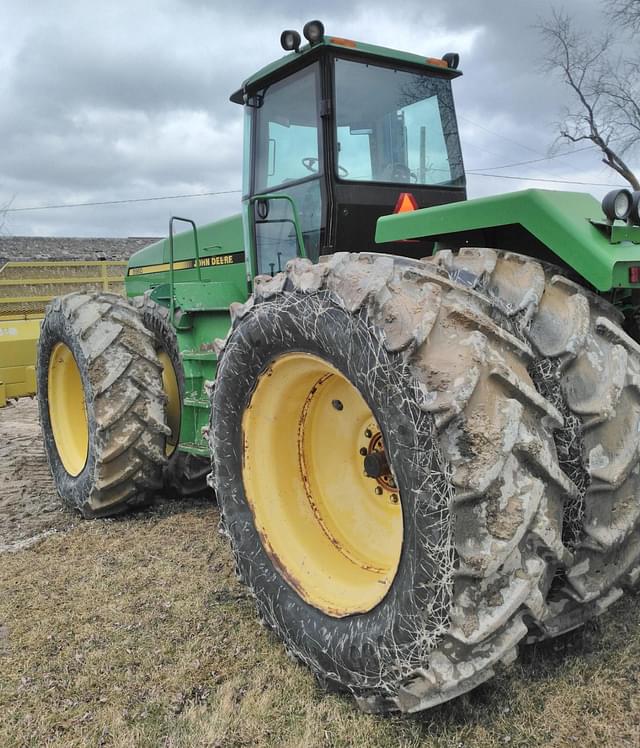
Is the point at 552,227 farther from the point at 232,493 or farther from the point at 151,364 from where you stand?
the point at 151,364

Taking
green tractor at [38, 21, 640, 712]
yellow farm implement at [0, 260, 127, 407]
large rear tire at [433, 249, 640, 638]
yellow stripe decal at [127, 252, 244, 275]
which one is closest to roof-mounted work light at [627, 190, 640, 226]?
green tractor at [38, 21, 640, 712]

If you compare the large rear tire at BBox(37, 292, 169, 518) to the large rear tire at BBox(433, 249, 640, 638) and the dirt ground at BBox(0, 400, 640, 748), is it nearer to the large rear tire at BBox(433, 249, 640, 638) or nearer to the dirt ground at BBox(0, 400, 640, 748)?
the dirt ground at BBox(0, 400, 640, 748)

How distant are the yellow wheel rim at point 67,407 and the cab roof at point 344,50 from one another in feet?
7.18

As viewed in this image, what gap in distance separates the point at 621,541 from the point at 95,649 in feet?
6.49

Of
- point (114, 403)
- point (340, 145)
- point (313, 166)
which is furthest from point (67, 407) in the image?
point (340, 145)

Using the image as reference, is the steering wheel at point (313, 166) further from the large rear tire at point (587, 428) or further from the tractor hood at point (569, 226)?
the large rear tire at point (587, 428)

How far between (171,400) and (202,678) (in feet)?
8.08

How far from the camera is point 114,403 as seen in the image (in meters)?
4.12

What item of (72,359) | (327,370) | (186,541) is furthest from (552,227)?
(72,359)

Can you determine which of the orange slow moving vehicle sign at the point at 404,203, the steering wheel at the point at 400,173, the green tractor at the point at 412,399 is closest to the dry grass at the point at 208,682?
the green tractor at the point at 412,399

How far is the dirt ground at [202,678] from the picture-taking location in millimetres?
2109

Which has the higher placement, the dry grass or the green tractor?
the green tractor

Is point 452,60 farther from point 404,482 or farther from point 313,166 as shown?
point 404,482

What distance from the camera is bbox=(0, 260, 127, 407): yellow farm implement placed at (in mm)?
6051
